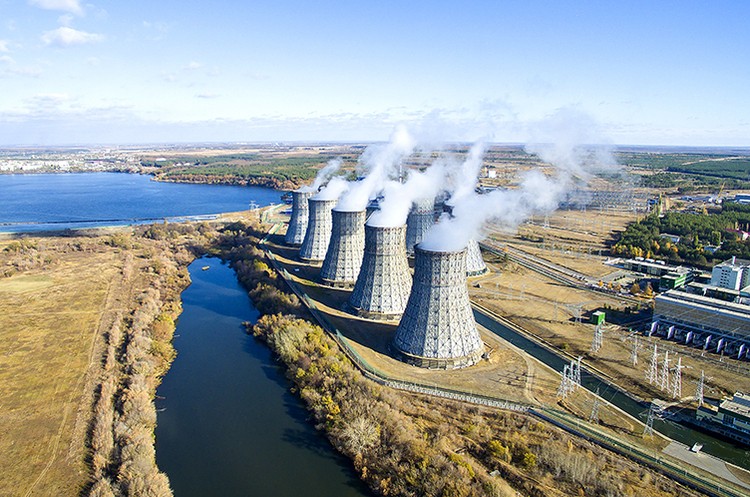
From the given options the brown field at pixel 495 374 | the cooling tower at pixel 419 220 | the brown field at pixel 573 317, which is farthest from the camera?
the cooling tower at pixel 419 220

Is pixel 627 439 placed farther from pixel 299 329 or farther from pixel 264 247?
pixel 264 247

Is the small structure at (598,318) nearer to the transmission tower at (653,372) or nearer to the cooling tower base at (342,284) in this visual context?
the transmission tower at (653,372)

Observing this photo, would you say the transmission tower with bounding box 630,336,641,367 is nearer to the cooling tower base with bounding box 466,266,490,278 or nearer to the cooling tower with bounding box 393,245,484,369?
the cooling tower with bounding box 393,245,484,369

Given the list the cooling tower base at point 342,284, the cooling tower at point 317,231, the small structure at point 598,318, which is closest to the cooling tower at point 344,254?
the cooling tower base at point 342,284

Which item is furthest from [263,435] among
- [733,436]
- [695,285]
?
[695,285]

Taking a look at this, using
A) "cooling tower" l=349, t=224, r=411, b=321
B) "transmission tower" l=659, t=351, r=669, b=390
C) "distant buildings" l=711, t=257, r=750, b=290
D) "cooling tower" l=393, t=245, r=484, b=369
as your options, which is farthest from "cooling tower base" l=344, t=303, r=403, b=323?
"distant buildings" l=711, t=257, r=750, b=290
